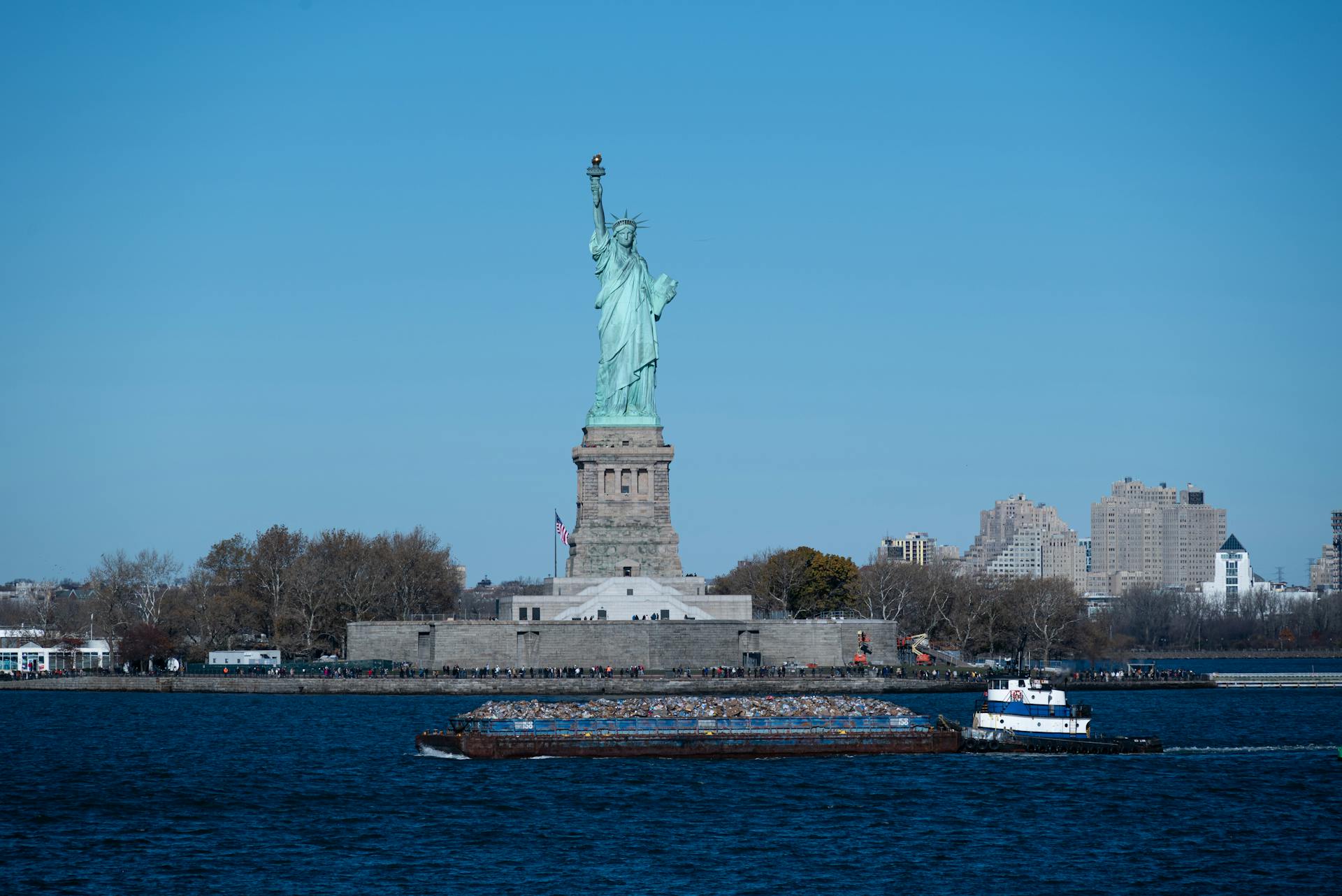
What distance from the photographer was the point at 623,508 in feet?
348

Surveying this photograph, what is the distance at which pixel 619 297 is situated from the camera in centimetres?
10806

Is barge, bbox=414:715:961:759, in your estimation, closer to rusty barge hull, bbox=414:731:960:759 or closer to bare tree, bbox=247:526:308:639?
rusty barge hull, bbox=414:731:960:759

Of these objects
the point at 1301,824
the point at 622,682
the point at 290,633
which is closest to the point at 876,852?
the point at 1301,824

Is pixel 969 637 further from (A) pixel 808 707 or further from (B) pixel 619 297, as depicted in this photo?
(A) pixel 808 707

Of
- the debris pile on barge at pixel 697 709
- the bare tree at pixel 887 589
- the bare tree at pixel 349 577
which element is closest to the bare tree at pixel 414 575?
the bare tree at pixel 349 577

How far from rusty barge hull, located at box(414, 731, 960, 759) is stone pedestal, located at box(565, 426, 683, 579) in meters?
42.5

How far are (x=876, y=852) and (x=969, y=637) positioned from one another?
261 ft

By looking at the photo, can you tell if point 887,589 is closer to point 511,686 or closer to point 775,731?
point 511,686

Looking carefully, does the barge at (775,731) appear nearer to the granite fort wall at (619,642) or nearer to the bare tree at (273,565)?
the granite fort wall at (619,642)

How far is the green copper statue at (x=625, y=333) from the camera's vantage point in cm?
10769

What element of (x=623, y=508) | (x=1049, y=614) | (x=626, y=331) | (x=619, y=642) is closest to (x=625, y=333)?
(x=626, y=331)

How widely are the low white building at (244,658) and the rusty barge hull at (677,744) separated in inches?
1782

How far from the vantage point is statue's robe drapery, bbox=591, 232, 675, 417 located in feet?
354

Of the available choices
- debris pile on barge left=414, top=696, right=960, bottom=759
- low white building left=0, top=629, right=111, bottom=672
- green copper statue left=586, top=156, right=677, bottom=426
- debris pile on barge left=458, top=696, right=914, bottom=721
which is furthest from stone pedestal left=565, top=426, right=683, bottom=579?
debris pile on barge left=414, top=696, right=960, bottom=759
